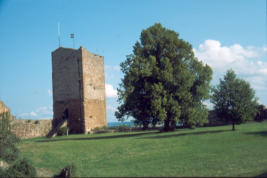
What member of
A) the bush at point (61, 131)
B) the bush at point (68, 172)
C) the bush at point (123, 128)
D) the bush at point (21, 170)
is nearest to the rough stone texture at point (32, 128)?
the bush at point (61, 131)

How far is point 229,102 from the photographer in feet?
88.5

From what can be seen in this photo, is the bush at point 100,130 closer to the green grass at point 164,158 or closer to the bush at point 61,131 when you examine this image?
the bush at point 61,131

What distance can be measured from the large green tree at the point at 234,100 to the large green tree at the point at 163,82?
275cm

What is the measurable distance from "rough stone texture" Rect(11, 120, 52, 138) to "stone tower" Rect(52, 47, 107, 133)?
191 centimetres

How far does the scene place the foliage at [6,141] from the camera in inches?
568

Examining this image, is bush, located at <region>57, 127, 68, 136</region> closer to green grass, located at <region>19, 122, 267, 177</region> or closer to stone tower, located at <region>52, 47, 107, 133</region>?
stone tower, located at <region>52, 47, 107, 133</region>

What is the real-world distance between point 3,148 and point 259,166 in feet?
40.6

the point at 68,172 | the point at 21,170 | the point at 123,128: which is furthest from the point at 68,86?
the point at 68,172

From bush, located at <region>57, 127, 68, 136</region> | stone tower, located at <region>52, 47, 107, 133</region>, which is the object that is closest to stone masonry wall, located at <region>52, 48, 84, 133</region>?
Answer: stone tower, located at <region>52, 47, 107, 133</region>

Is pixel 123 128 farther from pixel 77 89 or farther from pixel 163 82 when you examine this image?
pixel 163 82

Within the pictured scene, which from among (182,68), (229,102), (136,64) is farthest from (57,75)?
(229,102)

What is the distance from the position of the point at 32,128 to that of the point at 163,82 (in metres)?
17.6

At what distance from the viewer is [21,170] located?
11.9m

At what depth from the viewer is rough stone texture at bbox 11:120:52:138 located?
32.8m
